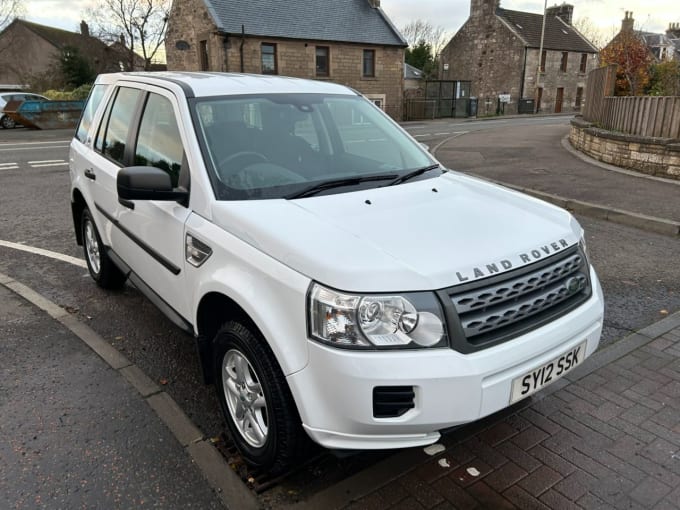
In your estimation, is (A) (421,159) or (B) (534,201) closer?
(B) (534,201)

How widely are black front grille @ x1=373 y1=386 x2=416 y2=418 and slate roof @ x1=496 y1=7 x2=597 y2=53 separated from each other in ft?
159

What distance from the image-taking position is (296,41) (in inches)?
1221

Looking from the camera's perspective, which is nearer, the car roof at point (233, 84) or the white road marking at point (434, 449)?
the white road marking at point (434, 449)

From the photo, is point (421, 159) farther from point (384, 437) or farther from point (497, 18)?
point (497, 18)

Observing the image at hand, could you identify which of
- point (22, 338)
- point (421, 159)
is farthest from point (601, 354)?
point (22, 338)

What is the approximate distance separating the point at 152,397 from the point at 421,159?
238 centimetres

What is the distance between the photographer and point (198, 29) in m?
29.7

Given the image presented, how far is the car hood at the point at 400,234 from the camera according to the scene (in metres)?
2.19

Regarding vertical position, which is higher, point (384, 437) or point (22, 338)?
point (384, 437)

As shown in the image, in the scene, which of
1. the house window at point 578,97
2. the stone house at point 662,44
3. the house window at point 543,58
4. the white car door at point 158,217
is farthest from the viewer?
the house window at point 578,97

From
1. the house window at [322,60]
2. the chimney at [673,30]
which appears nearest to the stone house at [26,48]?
the house window at [322,60]

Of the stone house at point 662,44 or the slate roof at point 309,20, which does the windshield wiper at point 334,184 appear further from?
the stone house at point 662,44

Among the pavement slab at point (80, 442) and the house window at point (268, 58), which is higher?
the house window at point (268, 58)

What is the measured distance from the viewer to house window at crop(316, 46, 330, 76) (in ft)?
106
